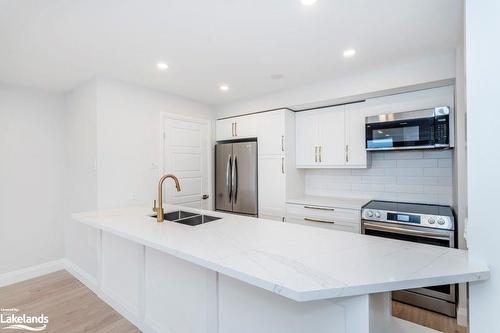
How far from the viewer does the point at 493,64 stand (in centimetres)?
103

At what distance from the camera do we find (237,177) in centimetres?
371

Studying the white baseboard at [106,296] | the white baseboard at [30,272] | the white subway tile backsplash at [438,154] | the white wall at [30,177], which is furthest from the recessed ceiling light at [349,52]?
the white baseboard at [30,272]

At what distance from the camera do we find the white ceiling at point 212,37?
1.61 m

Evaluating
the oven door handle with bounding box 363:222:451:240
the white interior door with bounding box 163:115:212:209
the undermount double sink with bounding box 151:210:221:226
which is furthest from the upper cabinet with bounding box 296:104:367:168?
the undermount double sink with bounding box 151:210:221:226

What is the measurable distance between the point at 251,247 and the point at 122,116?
241 cm

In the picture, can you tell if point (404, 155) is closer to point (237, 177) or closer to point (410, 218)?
point (410, 218)

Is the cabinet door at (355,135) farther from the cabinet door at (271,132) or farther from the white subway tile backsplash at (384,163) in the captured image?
the cabinet door at (271,132)

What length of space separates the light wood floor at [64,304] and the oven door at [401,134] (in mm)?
3010

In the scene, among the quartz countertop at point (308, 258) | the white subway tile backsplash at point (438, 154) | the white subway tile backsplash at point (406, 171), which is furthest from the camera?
the white subway tile backsplash at point (406, 171)

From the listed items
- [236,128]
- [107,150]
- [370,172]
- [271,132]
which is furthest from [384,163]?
[107,150]

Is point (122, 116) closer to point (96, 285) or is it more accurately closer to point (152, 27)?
point (152, 27)

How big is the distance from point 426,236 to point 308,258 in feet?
5.74

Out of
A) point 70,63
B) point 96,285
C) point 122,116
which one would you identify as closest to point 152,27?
point 70,63

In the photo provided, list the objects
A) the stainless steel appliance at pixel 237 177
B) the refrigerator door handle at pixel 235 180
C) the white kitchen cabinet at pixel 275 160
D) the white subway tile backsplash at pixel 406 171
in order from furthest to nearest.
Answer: the refrigerator door handle at pixel 235 180 → the stainless steel appliance at pixel 237 177 → the white kitchen cabinet at pixel 275 160 → the white subway tile backsplash at pixel 406 171
